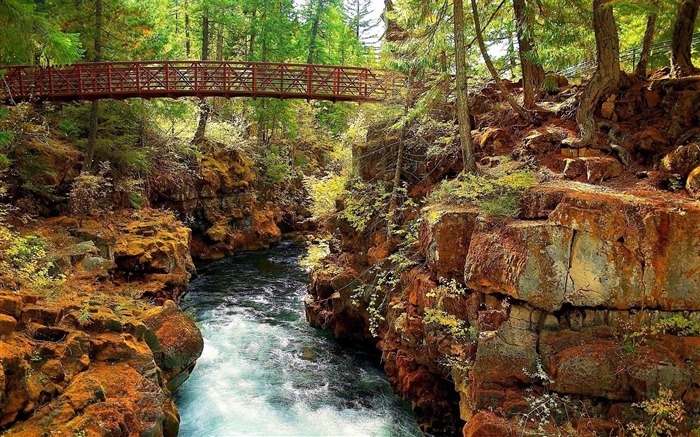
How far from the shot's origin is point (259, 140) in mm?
27281

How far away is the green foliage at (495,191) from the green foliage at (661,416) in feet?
10.9

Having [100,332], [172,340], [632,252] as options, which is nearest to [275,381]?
[172,340]

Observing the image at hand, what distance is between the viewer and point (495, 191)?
8500 millimetres

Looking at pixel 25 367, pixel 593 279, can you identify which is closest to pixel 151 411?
pixel 25 367

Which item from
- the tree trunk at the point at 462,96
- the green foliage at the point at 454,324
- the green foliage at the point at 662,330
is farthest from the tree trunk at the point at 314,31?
the green foliage at the point at 662,330

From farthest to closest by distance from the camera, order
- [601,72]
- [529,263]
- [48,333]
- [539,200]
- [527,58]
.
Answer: [527,58], [601,72], [539,200], [48,333], [529,263]

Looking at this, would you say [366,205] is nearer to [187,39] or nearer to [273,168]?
[273,168]

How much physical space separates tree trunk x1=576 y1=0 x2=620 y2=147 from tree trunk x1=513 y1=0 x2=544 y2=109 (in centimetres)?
150

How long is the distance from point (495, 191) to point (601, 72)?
416cm

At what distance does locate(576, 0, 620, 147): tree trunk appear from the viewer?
9586mm

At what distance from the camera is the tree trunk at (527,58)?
11.0m

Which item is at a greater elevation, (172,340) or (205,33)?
(205,33)

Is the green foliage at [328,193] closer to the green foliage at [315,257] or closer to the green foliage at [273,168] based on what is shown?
the green foliage at [315,257]

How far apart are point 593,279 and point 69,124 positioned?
16405 mm
